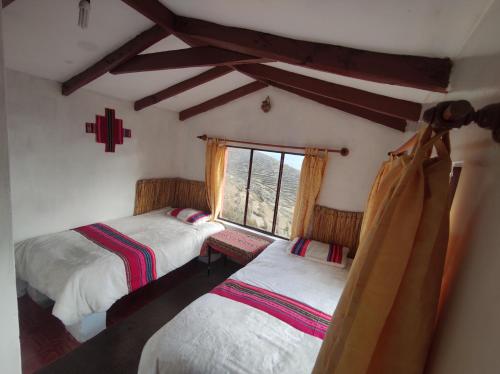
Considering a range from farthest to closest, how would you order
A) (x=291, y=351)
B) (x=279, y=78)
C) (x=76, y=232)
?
(x=76, y=232)
(x=279, y=78)
(x=291, y=351)

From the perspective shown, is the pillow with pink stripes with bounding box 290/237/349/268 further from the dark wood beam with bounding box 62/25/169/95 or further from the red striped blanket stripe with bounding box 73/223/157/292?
the dark wood beam with bounding box 62/25/169/95

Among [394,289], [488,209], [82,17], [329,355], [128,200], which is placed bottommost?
[128,200]

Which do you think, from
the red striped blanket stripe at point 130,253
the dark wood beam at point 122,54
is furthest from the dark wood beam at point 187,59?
the red striped blanket stripe at point 130,253

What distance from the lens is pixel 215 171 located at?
3389 millimetres

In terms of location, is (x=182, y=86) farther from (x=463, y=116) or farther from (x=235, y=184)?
(x=463, y=116)

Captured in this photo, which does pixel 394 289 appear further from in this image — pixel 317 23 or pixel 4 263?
pixel 317 23

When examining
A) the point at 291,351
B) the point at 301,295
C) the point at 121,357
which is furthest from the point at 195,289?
the point at 291,351

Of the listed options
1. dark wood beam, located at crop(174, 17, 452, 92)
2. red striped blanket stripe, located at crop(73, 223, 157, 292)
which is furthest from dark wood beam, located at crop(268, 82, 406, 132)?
red striped blanket stripe, located at crop(73, 223, 157, 292)

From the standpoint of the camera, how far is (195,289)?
9.07 ft

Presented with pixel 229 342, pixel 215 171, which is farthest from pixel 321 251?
pixel 215 171

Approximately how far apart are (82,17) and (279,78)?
149cm

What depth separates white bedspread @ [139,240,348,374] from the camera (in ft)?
3.99

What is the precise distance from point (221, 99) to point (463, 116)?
3.12m

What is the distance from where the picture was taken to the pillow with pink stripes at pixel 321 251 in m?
2.40
